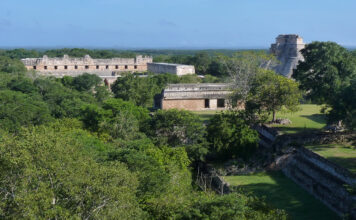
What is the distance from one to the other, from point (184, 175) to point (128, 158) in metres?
2.59

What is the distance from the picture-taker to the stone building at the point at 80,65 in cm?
5006

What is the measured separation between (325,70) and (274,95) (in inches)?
112

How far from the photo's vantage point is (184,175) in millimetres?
15578

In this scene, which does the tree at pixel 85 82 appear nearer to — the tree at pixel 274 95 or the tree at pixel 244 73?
the tree at pixel 244 73

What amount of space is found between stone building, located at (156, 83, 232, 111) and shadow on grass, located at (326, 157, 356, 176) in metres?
12.0

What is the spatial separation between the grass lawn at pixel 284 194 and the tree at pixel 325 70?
190 inches

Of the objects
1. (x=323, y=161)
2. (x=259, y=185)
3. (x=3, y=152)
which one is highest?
(x=3, y=152)

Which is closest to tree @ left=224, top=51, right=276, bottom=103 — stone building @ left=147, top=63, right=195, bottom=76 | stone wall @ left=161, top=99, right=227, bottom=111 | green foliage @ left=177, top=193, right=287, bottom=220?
stone wall @ left=161, top=99, right=227, bottom=111

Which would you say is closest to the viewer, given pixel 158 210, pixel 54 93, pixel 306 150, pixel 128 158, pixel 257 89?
pixel 158 210

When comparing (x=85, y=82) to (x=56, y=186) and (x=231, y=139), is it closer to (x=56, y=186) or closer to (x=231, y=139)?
(x=231, y=139)

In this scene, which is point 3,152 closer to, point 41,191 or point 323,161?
point 41,191

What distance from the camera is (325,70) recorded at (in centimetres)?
2050

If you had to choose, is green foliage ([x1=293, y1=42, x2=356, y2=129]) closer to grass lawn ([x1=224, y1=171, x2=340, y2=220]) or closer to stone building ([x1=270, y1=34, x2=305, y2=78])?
grass lawn ([x1=224, y1=171, x2=340, y2=220])

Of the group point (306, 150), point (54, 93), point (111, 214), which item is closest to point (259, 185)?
point (306, 150)
